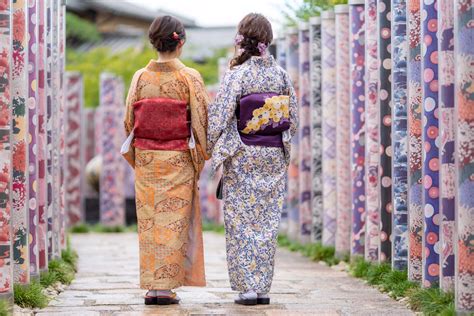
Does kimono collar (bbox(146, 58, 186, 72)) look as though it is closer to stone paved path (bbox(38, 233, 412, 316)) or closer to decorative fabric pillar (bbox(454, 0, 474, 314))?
stone paved path (bbox(38, 233, 412, 316))

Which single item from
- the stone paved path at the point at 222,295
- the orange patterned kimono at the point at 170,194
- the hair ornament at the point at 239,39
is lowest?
the stone paved path at the point at 222,295

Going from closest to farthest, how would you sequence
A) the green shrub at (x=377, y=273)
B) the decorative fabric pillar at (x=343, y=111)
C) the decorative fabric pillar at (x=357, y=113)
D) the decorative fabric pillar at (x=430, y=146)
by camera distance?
the decorative fabric pillar at (x=430, y=146) → the green shrub at (x=377, y=273) → the decorative fabric pillar at (x=357, y=113) → the decorative fabric pillar at (x=343, y=111)

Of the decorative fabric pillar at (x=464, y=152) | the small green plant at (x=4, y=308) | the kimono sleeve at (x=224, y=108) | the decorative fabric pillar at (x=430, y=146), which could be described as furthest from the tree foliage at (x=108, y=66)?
the decorative fabric pillar at (x=464, y=152)

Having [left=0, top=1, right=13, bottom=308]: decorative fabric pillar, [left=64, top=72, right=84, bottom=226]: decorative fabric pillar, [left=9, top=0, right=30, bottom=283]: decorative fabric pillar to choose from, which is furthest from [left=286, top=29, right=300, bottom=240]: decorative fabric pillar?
[left=0, top=1, right=13, bottom=308]: decorative fabric pillar

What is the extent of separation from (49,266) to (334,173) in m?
3.19

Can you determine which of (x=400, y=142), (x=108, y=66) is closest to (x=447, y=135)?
(x=400, y=142)

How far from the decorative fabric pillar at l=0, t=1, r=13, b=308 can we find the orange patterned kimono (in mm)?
1104

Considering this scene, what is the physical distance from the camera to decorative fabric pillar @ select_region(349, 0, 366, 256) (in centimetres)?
925

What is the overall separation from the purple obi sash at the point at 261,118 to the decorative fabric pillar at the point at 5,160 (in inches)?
61.4

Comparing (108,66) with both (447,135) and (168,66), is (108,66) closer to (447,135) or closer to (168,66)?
(168,66)

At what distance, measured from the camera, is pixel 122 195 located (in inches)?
695

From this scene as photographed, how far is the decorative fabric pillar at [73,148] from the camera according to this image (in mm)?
17891

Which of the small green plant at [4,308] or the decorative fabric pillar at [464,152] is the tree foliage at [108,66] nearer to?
the small green plant at [4,308]

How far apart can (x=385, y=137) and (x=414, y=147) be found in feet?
3.64
